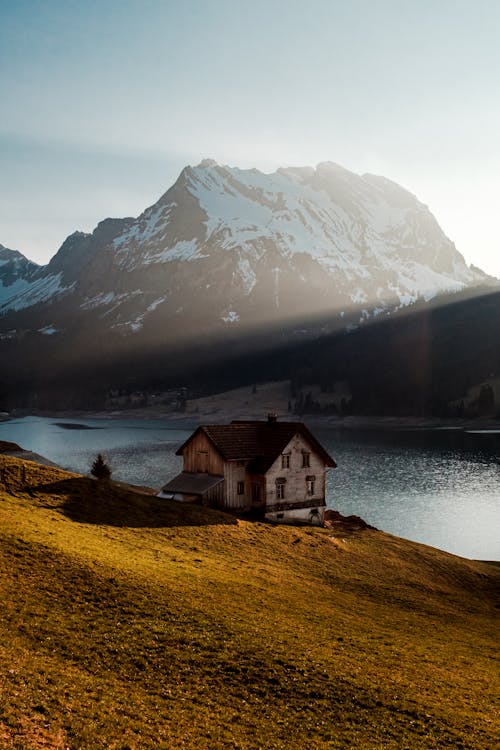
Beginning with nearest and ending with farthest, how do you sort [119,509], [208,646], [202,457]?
[208,646], [119,509], [202,457]

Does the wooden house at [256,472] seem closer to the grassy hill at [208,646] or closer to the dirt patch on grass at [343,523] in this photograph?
the dirt patch on grass at [343,523]

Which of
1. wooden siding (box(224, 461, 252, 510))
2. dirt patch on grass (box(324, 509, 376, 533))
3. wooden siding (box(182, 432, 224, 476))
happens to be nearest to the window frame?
wooden siding (box(224, 461, 252, 510))

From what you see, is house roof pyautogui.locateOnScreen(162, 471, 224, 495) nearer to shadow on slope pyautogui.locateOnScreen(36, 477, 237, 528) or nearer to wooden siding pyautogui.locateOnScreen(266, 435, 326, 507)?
wooden siding pyautogui.locateOnScreen(266, 435, 326, 507)

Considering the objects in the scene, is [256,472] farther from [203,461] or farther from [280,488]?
[203,461]

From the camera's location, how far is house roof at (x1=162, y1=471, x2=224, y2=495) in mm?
57625

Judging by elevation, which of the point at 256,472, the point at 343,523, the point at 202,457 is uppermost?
→ the point at 202,457

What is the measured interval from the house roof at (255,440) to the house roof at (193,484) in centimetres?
265

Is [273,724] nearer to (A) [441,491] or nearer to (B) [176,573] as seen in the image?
(B) [176,573]

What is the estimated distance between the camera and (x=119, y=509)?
148 ft

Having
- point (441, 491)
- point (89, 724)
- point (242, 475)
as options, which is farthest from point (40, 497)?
point (441, 491)

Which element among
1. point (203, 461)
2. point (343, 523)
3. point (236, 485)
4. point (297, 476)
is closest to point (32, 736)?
point (236, 485)

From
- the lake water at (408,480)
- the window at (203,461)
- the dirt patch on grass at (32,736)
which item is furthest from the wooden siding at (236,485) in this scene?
the dirt patch on grass at (32,736)

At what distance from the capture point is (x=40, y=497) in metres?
41.8

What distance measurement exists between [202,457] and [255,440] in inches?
221
